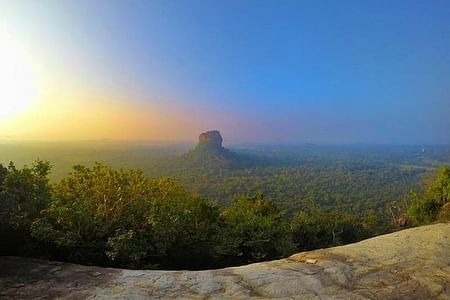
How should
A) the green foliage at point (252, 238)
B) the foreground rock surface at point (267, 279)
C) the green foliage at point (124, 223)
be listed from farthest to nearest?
the green foliage at point (252, 238) → the green foliage at point (124, 223) → the foreground rock surface at point (267, 279)

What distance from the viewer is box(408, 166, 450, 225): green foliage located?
16.0 m

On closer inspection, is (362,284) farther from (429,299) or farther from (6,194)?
(6,194)

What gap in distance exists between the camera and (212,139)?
82.1 meters

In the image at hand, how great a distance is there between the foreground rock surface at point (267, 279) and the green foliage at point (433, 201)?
9921mm

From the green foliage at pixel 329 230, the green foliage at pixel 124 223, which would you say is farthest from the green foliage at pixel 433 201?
the green foliage at pixel 124 223

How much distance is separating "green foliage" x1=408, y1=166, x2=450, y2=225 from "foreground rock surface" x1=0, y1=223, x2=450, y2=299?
32.5 ft

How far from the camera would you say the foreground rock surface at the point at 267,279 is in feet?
17.7

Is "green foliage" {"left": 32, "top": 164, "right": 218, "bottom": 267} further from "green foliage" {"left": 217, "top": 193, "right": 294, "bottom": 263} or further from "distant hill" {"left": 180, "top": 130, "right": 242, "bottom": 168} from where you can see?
"distant hill" {"left": 180, "top": 130, "right": 242, "bottom": 168}

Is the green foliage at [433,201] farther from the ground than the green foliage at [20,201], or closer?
closer

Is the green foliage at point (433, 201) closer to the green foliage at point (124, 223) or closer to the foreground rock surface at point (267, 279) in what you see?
the green foliage at point (124, 223)

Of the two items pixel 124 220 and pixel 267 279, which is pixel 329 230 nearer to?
pixel 124 220

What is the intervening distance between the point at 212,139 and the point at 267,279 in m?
76.4

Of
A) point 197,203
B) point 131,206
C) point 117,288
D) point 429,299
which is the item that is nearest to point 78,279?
point 117,288

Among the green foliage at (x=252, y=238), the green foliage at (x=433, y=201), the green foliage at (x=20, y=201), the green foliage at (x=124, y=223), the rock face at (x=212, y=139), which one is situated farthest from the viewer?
the rock face at (x=212, y=139)
